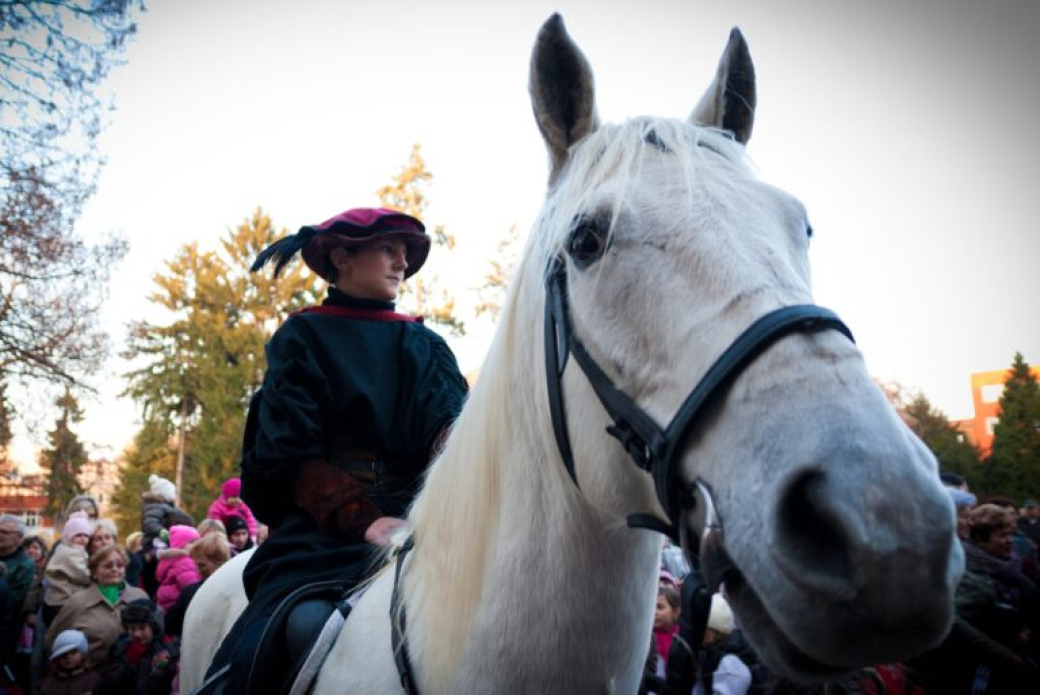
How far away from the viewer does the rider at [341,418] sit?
2.48m

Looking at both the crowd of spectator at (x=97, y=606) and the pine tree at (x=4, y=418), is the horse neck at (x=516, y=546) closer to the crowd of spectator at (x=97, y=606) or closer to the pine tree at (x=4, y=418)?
the crowd of spectator at (x=97, y=606)

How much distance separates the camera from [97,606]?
22.1 feet

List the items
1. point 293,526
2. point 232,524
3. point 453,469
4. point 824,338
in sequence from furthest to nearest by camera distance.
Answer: point 232,524 < point 293,526 < point 453,469 < point 824,338

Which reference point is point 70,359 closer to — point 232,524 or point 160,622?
point 232,524

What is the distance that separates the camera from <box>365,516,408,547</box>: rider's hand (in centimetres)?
241

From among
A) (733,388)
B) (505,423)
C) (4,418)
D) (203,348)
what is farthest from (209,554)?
(203,348)

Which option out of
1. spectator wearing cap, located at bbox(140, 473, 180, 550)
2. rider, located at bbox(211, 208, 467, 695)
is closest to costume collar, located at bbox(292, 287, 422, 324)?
rider, located at bbox(211, 208, 467, 695)

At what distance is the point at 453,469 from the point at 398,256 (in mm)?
1374

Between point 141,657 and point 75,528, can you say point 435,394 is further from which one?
point 75,528

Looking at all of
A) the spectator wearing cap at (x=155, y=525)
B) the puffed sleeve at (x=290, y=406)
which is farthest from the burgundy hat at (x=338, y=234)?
the spectator wearing cap at (x=155, y=525)

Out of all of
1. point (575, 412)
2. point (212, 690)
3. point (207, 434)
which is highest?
point (575, 412)

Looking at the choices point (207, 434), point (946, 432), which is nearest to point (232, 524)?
point (207, 434)

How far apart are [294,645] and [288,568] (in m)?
0.41

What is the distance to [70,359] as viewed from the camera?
1286 cm
